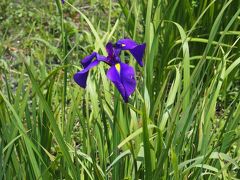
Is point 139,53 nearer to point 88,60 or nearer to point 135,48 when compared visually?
point 135,48

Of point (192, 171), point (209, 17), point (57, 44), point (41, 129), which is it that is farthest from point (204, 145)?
point (57, 44)

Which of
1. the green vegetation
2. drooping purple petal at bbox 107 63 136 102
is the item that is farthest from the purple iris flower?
the green vegetation

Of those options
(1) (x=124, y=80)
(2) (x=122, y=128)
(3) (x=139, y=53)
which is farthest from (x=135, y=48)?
(2) (x=122, y=128)

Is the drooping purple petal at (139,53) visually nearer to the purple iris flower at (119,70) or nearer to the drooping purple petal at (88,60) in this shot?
the purple iris flower at (119,70)

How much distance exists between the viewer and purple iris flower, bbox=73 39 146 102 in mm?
1435

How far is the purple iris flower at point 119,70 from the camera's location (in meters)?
1.43

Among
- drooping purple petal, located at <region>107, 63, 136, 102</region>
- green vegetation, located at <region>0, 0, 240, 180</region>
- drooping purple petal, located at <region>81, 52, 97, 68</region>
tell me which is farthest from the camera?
green vegetation, located at <region>0, 0, 240, 180</region>

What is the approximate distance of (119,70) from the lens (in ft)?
4.77

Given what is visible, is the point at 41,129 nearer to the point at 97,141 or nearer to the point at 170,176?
the point at 97,141

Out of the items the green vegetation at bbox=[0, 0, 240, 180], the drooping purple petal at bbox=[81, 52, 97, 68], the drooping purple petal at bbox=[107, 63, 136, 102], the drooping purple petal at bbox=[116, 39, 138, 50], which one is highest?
the drooping purple petal at bbox=[116, 39, 138, 50]

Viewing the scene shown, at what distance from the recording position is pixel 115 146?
1832mm

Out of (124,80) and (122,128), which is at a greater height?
(124,80)

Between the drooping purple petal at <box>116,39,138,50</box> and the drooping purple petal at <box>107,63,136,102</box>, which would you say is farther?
the drooping purple petal at <box>116,39,138,50</box>

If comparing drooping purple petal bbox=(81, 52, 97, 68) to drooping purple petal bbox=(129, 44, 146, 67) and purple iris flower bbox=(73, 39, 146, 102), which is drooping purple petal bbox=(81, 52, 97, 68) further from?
drooping purple petal bbox=(129, 44, 146, 67)
